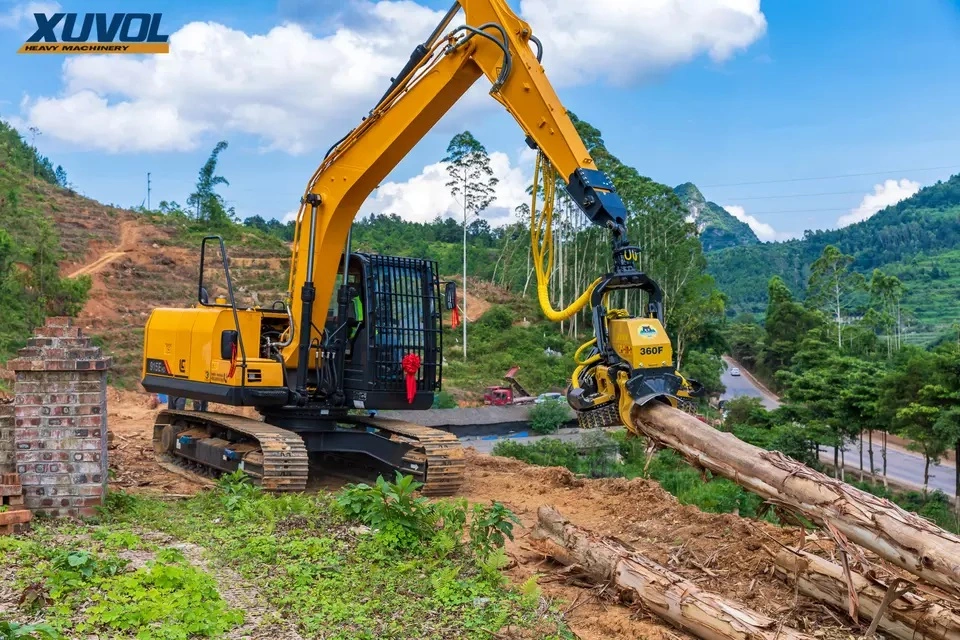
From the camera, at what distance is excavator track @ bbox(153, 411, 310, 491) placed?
8875 mm

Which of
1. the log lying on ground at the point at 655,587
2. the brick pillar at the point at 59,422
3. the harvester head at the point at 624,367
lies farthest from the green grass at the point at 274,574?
the harvester head at the point at 624,367

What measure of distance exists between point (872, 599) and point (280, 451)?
5.84m

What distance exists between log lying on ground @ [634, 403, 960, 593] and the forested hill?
88.0m

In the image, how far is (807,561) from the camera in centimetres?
574

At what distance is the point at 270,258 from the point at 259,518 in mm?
40389

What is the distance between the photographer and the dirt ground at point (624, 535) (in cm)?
543

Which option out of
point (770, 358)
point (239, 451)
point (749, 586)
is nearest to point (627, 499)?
point (749, 586)

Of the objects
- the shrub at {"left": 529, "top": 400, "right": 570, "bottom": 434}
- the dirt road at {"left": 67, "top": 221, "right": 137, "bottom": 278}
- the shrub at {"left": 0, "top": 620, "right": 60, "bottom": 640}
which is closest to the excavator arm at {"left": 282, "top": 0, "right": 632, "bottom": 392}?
the shrub at {"left": 0, "top": 620, "right": 60, "bottom": 640}

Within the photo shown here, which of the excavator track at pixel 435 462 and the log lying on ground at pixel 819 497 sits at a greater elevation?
the log lying on ground at pixel 819 497

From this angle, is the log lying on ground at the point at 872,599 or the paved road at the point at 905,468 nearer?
the log lying on ground at the point at 872,599

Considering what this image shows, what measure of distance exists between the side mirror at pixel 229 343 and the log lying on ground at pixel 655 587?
175 inches

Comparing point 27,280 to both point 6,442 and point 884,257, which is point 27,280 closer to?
Answer: point 6,442

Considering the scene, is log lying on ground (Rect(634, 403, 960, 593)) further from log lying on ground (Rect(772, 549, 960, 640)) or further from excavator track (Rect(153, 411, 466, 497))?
excavator track (Rect(153, 411, 466, 497))

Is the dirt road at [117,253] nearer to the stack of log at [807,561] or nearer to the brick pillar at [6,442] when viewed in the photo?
the brick pillar at [6,442]
